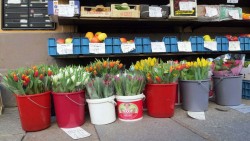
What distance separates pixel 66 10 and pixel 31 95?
1.01m

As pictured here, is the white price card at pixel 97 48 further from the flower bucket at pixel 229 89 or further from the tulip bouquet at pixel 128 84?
the flower bucket at pixel 229 89

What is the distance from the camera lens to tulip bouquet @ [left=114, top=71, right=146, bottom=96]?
2.04 metres

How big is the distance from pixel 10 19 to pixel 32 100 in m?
1.45

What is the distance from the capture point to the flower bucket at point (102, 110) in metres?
1.98

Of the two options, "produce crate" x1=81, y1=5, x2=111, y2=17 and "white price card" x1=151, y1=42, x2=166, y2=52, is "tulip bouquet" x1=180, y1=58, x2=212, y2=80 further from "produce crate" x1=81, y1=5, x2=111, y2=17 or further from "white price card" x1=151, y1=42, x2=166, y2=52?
"produce crate" x1=81, y1=5, x2=111, y2=17

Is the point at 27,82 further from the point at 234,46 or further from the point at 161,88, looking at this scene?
the point at 234,46

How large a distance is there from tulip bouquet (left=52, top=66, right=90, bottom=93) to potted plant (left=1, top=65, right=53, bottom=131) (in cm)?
8

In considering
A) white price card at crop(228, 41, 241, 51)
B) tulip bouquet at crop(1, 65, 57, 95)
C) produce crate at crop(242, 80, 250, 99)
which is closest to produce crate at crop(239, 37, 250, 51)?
white price card at crop(228, 41, 241, 51)

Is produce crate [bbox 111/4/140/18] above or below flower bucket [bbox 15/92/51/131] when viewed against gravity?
above

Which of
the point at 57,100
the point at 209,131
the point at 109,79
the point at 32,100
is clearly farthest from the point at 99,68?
the point at 209,131

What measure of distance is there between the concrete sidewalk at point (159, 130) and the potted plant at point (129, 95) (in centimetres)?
8

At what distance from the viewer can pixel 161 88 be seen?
211 cm

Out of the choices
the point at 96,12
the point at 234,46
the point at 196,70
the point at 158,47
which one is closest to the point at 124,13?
the point at 96,12

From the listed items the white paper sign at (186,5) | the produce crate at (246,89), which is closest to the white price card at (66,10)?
the white paper sign at (186,5)
